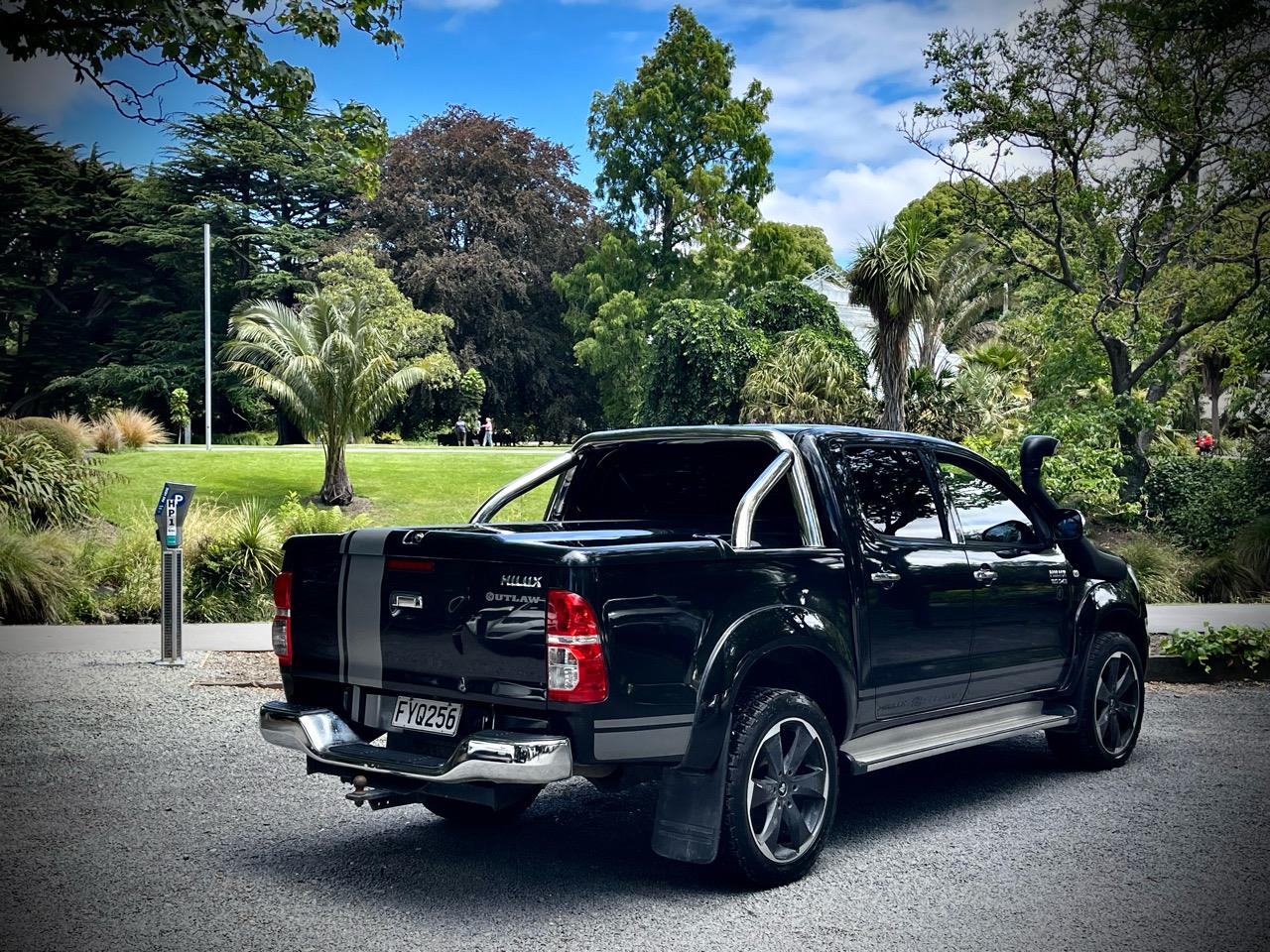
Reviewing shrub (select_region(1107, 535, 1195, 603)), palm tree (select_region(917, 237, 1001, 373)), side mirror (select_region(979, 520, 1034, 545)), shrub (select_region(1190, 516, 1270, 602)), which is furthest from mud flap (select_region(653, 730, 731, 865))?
palm tree (select_region(917, 237, 1001, 373))

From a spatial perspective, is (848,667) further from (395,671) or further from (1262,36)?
(1262,36)

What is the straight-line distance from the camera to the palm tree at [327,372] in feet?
78.8

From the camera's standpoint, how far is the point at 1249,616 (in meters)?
13.0

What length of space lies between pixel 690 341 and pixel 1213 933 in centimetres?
2513

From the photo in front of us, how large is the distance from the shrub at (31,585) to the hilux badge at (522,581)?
10543mm

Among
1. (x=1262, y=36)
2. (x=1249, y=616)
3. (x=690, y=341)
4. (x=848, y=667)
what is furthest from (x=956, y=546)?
(x=690, y=341)

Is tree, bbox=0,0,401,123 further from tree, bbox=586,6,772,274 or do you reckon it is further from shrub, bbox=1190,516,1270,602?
tree, bbox=586,6,772,274

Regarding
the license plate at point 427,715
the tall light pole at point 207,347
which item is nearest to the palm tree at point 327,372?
the tall light pole at point 207,347

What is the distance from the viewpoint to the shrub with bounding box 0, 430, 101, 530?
688 inches

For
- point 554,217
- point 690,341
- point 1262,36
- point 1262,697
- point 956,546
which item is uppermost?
point 554,217

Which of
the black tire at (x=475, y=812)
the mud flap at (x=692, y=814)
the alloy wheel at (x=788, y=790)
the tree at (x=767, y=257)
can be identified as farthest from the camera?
the tree at (x=767, y=257)

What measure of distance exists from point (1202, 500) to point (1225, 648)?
30.3ft

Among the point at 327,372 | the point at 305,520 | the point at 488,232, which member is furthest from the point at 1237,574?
the point at 488,232

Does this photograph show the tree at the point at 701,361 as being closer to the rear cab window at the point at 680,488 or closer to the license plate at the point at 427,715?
the rear cab window at the point at 680,488
